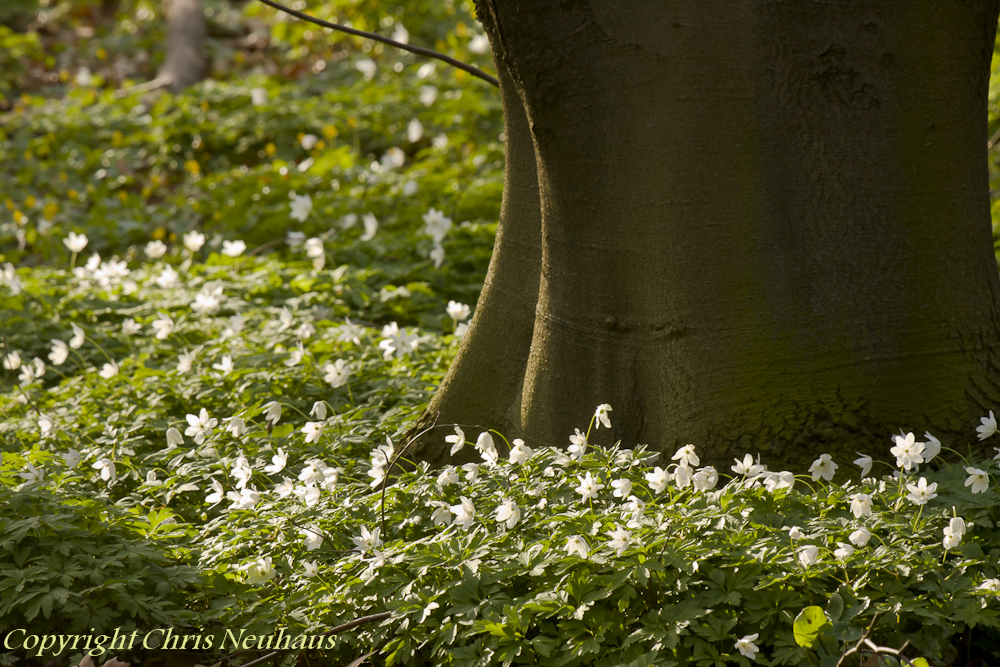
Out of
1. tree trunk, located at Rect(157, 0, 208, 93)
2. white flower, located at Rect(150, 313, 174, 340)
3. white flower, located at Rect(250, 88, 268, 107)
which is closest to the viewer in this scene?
white flower, located at Rect(150, 313, 174, 340)

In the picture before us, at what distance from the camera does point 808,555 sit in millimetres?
1811

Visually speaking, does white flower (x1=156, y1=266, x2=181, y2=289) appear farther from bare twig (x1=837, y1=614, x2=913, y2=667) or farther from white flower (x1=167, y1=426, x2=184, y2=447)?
bare twig (x1=837, y1=614, x2=913, y2=667)

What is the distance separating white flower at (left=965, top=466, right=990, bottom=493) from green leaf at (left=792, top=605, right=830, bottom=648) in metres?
0.60

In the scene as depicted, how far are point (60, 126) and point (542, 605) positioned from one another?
8.66 m

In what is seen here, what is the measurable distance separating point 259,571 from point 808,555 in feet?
4.43

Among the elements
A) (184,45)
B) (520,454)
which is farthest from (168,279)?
(184,45)

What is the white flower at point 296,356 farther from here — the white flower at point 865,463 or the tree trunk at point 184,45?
the tree trunk at point 184,45

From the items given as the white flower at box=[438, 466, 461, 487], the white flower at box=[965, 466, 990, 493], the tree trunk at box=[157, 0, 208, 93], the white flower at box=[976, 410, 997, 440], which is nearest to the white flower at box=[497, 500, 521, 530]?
the white flower at box=[438, 466, 461, 487]

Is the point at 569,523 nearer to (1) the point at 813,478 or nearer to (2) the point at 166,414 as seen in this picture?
(1) the point at 813,478

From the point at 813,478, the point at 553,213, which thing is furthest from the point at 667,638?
the point at 553,213

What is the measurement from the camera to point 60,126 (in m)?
8.62

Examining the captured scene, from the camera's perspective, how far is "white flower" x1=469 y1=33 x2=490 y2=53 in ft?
26.1

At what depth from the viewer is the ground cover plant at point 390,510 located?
1846 mm

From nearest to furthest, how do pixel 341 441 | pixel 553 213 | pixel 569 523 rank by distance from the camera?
pixel 569 523 → pixel 553 213 → pixel 341 441
